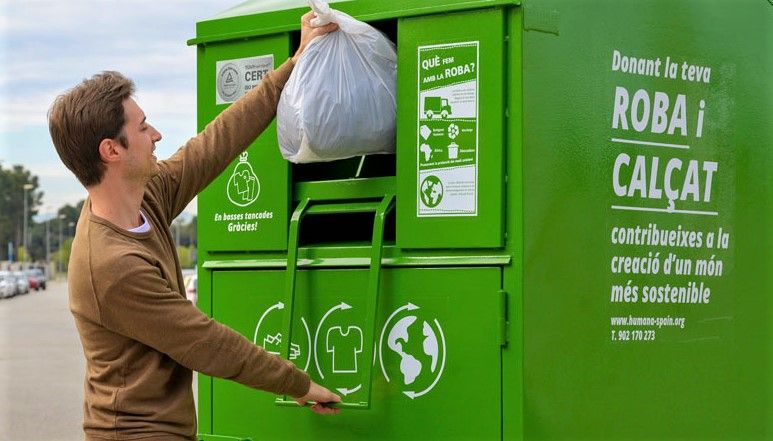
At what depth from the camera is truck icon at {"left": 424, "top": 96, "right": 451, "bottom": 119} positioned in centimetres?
376

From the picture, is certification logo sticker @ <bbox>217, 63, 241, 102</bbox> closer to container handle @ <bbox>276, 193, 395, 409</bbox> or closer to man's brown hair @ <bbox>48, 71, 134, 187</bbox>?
container handle @ <bbox>276, 193, 395, 409</bbox>

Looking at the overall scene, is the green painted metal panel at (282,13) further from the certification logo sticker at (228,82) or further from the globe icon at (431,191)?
the globe icon at (431,191)

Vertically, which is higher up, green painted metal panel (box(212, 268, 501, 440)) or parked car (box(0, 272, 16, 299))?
green painted metal panel (box(212, 268, 501, 440))

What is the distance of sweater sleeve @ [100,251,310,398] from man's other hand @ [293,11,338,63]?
1.03 m

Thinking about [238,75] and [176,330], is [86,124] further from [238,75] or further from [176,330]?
[238,75]

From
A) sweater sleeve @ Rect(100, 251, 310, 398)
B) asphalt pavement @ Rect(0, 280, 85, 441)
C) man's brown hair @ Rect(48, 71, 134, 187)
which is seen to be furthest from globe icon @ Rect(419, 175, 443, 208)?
asphalt pavement @ Rect(0, 280, 85, 441)

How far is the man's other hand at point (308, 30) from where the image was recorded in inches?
154

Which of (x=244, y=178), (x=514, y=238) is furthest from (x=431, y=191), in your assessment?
(x=244, y=178)

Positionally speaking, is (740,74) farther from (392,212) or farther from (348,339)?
(348,339)

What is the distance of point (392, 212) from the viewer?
3951 mm

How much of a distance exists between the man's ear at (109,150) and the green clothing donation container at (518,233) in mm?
886

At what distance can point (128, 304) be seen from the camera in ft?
10.5

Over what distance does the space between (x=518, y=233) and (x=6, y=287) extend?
5416 cm

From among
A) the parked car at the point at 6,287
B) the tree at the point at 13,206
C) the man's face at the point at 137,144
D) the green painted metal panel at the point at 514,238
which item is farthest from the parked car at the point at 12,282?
the green painted metal panel at the point at 514,238
